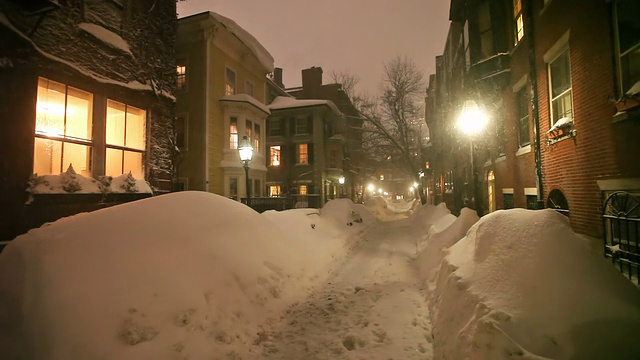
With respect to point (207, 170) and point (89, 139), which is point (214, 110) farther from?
point (89, 139)

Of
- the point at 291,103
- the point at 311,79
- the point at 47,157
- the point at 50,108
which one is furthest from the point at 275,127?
the point at 47,157

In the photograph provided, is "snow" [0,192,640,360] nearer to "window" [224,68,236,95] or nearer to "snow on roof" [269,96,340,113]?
"window" [224,68,236,95]

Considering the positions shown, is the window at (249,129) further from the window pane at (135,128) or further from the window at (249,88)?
the window pane at (135,128)

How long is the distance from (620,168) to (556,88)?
345 cm

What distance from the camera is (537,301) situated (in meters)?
2.91

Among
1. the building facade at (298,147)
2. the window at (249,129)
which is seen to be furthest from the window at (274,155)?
the window at (249,129)

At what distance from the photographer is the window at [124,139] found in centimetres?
895

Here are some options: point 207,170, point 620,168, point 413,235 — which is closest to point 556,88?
point 620,168

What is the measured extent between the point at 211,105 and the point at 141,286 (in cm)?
1518

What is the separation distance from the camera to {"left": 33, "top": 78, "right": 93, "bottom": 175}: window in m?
6.99

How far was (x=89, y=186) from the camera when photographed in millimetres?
7426

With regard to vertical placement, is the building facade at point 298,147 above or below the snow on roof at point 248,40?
below

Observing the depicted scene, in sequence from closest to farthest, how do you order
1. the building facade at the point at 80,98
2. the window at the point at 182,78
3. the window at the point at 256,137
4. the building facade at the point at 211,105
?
the building facade at the point at 80,98 → the building facade at the point at 211,105 → the window at the point at 182,78 → the window at the point at 256,137

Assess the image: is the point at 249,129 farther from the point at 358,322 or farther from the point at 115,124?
the point at 358,322
